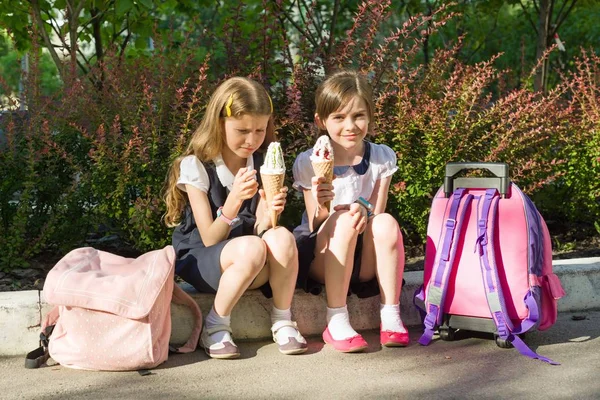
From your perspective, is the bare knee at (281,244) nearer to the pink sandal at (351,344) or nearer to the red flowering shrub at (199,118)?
the pink sandal at (351,344)

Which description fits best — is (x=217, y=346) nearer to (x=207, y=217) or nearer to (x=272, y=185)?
(x=207, y=217)

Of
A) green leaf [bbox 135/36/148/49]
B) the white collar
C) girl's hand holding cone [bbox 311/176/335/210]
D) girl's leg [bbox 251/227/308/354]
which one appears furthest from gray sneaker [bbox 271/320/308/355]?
green leaf [bbox 135/36/148/49]

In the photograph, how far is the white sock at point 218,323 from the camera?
3.85 m

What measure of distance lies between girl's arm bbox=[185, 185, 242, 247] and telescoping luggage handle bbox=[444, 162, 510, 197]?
1049mm

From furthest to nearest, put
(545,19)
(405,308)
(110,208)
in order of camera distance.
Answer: (545,19) → (110,208) → (405,308)

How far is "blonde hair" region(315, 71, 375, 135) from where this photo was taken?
4.19 m

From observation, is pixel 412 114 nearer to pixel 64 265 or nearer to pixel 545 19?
pixel 64 265

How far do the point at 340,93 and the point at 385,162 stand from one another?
43 cm

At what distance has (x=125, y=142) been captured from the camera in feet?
15.4

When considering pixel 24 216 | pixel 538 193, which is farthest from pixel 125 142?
pixel 538 193

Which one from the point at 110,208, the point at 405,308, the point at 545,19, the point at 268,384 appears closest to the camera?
the point at 268,384

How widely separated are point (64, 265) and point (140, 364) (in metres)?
0.55

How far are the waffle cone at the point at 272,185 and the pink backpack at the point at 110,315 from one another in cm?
51

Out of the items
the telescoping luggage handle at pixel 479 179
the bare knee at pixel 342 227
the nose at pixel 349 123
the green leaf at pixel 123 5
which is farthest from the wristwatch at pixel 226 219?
the green leaf at pixel 123 5
